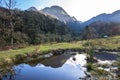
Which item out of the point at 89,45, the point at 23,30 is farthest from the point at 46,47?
the point at 23,30

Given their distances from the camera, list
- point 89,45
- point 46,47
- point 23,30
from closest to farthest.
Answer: point 46,47
point 89,45
point 23,30

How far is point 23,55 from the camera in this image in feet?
129

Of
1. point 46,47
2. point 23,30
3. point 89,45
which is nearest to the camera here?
point 46,47

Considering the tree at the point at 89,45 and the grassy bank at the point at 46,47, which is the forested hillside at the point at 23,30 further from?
the tree at the point at 89,45

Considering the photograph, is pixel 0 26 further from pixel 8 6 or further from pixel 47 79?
pixel 47 79

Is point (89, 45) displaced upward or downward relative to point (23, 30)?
downward

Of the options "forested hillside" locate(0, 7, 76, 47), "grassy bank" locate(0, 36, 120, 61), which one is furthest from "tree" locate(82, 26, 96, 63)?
"forested hillside" locate(0, 7, 76, 47)

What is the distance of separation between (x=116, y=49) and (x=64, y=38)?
49.5m

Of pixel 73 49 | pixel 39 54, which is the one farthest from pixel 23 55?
pixel 73 49

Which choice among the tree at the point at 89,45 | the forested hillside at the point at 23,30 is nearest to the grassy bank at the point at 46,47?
the tree at the point at 89,45

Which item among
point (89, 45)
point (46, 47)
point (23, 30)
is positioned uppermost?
point (23, 30)

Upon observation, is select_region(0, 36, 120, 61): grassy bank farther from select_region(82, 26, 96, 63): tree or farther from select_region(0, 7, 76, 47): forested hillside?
select_region(0, 7, 76, 47): forested hillside

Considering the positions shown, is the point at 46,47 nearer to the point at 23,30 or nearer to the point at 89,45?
the point at 89,45

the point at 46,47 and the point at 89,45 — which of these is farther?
the point at 89,45
